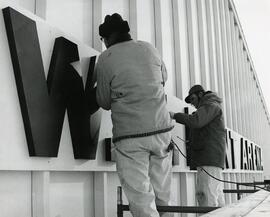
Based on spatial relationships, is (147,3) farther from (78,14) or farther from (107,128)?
(107,128)

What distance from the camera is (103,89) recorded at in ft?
8.37

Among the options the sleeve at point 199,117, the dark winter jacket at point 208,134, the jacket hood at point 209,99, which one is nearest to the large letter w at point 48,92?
the sleeve at point 199,117

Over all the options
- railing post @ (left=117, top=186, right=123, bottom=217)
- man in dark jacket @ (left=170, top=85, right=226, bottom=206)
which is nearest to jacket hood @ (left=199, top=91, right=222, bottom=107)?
man in dark jacket @ (left=170, top=85, right=226, bottom=206)

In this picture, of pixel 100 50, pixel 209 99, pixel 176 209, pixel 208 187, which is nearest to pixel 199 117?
pixel 209 99

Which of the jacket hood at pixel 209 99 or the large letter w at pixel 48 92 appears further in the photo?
the jacket hood at pixel 209 99

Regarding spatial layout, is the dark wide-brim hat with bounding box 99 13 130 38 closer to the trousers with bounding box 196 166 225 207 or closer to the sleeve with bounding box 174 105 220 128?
the sleeve with bounding box 174 105 220 128

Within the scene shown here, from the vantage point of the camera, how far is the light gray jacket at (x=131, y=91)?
2455 mm

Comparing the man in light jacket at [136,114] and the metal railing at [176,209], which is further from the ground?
the man in light jacket at [136,114]

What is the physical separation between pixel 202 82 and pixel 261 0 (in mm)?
2808

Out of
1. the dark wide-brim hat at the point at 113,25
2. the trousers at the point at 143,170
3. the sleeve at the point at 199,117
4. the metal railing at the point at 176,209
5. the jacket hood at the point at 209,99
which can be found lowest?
the metal railing at the point at 176,209

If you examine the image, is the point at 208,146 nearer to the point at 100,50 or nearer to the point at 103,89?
the point at 100,50

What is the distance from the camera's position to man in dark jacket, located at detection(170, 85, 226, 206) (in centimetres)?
404

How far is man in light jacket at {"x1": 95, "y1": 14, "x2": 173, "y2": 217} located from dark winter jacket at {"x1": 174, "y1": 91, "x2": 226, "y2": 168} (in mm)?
1407

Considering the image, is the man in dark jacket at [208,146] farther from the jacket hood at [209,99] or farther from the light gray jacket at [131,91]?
the light gray jacket at [131,91]
